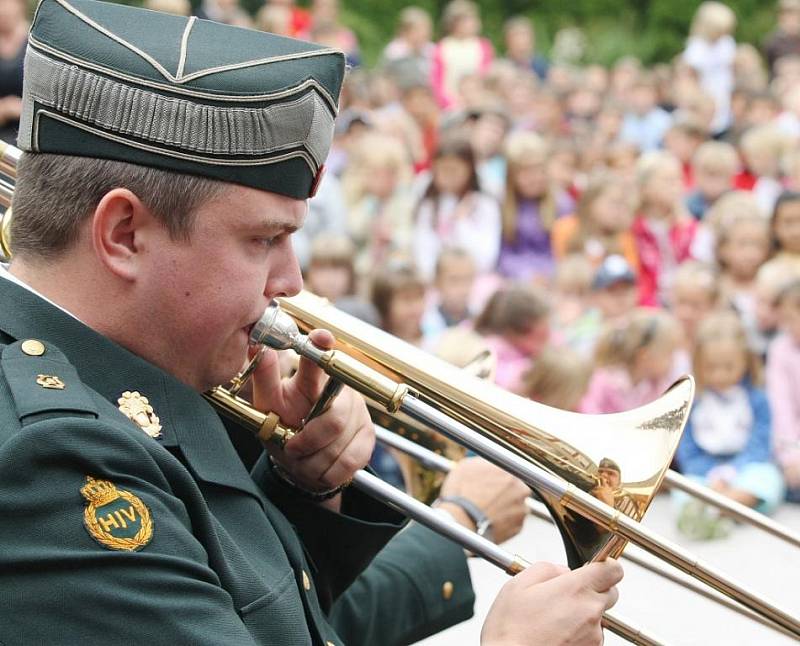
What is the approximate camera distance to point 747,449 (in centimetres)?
614

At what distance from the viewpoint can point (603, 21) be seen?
2083cm

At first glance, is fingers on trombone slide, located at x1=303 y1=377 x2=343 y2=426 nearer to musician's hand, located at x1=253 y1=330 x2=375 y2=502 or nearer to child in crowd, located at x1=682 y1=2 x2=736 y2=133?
musician's hand, located at x1=253 y1=330 x2=375 y2=502

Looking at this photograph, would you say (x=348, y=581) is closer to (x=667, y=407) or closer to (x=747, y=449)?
(x=667, y=407)

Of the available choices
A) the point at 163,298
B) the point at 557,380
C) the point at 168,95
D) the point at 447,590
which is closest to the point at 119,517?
the point at 163,298

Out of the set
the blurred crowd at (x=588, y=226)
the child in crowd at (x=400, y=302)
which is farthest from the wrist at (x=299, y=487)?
the child in crowd at (x=400, y=302)

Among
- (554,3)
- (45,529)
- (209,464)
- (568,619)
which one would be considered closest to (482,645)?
(568,619)

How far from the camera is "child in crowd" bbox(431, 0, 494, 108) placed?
13227 millimetres

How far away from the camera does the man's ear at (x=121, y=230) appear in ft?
5.88

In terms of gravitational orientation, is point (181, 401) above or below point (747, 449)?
above

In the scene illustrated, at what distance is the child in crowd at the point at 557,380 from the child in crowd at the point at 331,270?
1183mm

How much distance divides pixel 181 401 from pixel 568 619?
2.17ft

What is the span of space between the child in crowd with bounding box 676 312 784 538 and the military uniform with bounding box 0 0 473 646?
420 centimetres

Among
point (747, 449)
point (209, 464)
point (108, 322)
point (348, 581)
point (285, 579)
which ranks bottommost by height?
point (747, 449)

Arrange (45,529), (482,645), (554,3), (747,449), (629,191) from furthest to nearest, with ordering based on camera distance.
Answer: (554,3), (629,191), (747,449), (482,645), (45,529)
